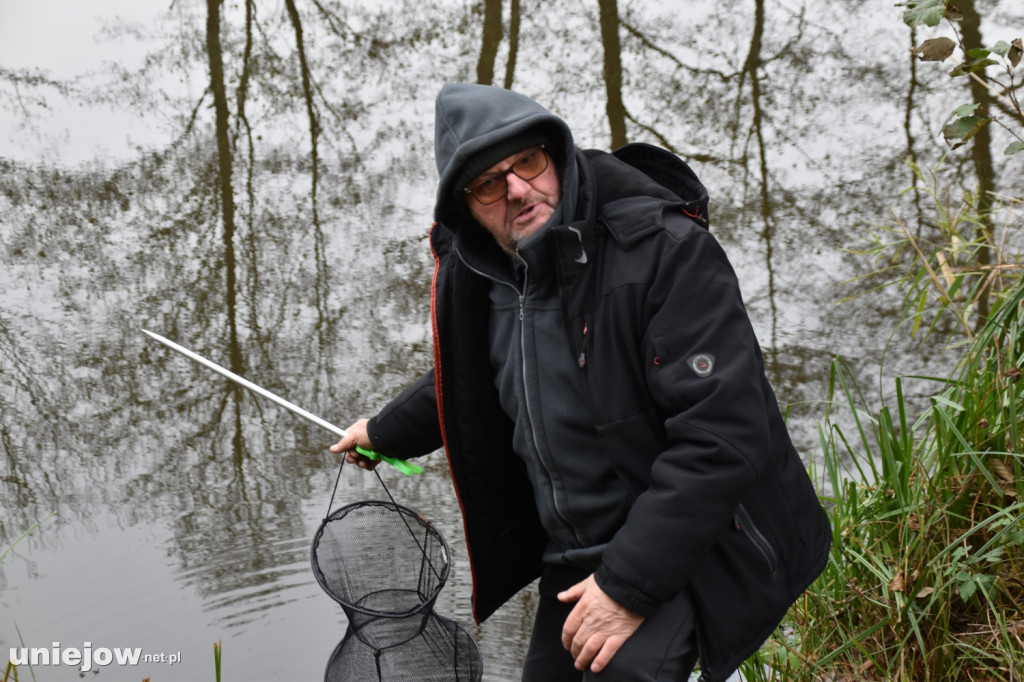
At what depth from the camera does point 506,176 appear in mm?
2186

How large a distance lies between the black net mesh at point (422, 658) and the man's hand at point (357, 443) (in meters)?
0.47

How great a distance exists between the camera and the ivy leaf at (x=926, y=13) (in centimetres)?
248

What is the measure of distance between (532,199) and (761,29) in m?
6.37

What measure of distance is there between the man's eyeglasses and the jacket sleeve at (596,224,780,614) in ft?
1.27

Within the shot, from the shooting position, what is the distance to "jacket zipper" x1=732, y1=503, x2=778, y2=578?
2041 mm

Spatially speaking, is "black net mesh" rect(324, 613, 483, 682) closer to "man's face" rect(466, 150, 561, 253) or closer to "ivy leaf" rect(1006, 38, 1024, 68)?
"man's face" rect(466, 150, 561, 253)

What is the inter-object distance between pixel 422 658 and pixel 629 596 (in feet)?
3.95

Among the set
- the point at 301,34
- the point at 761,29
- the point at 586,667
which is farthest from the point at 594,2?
the point at 586,667

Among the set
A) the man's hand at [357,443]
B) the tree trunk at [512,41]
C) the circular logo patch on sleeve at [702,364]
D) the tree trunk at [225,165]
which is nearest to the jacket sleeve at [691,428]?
the circular logo patch on sleeve at [702,364]

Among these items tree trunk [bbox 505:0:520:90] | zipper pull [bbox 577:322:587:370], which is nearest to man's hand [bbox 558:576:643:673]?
zipper pull [bbox 577:322:587:370]

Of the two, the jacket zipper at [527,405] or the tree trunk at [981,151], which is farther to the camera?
the tree trunk at [981,151]

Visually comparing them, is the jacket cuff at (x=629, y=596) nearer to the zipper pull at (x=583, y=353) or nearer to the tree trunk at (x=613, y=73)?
the zipper pull at (x=583, y=353)

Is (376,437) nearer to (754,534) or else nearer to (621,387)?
(621,387)

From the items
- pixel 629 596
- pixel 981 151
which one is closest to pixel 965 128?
pixel 629 596
